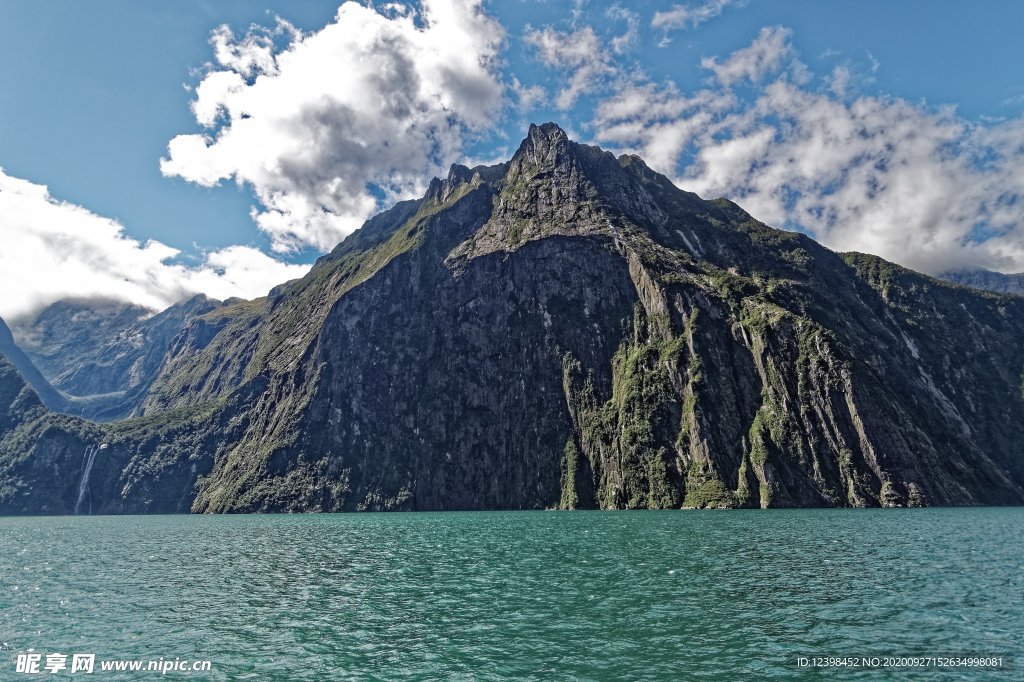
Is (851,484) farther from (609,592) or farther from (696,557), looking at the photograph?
(609,592)

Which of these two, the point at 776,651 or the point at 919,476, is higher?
the point at 919,476

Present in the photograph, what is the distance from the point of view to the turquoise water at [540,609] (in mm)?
31844

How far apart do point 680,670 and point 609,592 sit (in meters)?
19.0

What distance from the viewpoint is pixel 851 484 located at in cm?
19100

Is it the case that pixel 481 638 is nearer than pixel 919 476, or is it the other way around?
pixel 481 638

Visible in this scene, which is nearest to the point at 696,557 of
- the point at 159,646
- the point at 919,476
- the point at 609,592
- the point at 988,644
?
the point at 609,592

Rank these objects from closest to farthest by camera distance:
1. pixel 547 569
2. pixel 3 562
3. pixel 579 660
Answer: pixel 579 660
pixel 547 569
pixel 3 562

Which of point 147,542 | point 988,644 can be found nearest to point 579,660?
point 988,644

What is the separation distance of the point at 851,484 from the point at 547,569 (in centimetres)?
17221

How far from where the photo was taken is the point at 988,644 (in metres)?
32.4

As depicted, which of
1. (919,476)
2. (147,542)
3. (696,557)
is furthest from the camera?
(919,476)

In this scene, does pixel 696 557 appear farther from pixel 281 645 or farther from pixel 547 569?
pixel 281 645

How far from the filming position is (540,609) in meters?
42.7

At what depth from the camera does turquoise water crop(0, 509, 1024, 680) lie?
104ft
